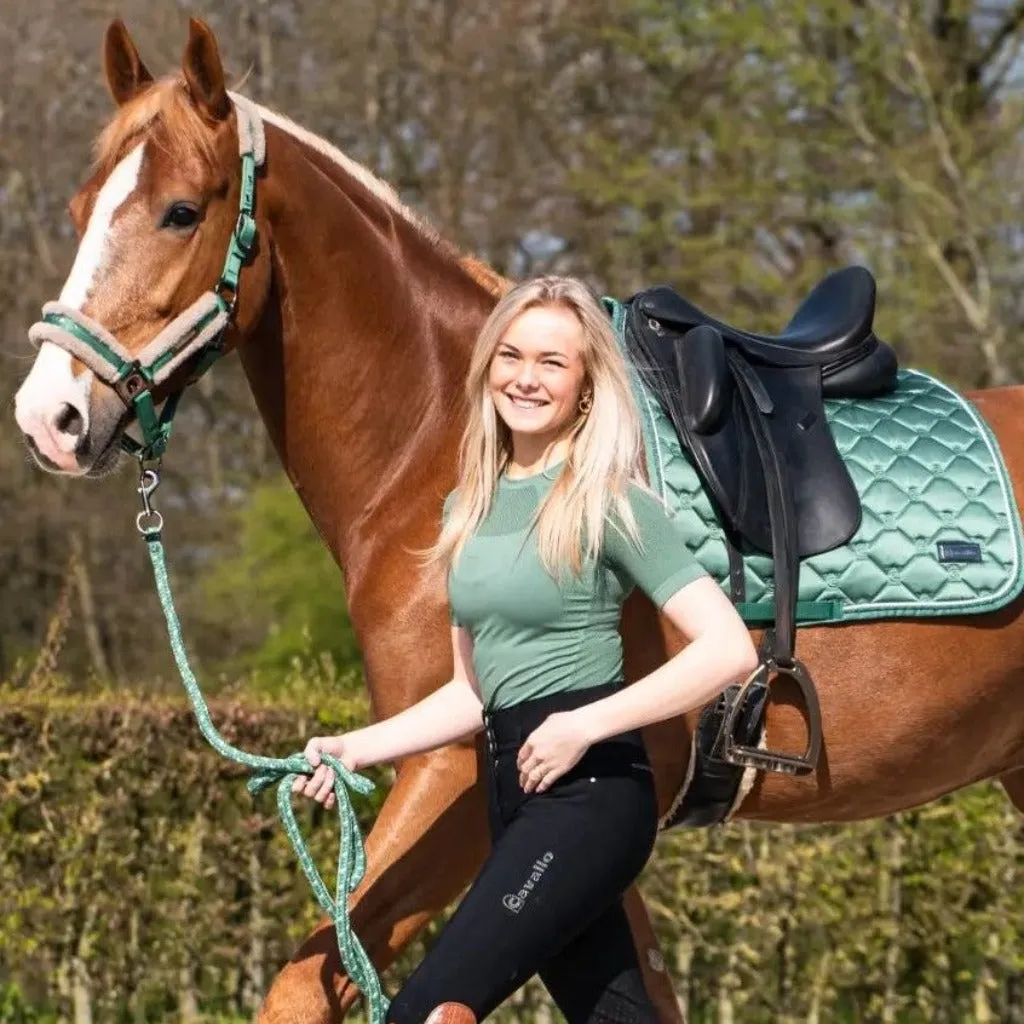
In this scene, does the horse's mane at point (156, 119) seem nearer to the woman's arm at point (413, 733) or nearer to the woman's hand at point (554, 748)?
the woman's arm at point (413, 733)

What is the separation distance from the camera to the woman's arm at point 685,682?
2670 mm

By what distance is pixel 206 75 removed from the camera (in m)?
3.46

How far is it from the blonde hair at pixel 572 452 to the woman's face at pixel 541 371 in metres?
0.02

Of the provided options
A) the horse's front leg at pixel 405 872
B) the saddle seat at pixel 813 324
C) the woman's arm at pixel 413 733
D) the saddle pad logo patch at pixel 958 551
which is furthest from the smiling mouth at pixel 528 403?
the saddle pad logo patch at pixel 958 551

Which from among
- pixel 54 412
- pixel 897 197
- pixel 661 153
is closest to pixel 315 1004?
pixel 54 412

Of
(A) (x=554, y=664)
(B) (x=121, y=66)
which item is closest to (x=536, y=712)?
(A) (x=554, y=664)

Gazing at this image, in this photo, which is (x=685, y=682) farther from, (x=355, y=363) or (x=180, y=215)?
(x=180, y=215)

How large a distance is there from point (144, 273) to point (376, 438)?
61cm

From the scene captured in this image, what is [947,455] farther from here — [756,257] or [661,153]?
[661,153]

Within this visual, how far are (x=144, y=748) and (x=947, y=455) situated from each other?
327 cm

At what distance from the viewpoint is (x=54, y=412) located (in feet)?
10.5

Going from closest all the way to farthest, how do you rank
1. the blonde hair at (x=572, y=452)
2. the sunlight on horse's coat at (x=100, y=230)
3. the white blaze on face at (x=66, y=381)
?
the blonde hair at (x=572, y=452), the white blaze on face at (x=66, y=381), the sunlight on horse's coat at (x=100, y=230)

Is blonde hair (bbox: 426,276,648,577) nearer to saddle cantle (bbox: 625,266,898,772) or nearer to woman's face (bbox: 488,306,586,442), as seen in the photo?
woman's face (bbox: 488,306,586,442)

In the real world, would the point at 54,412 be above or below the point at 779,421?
above
